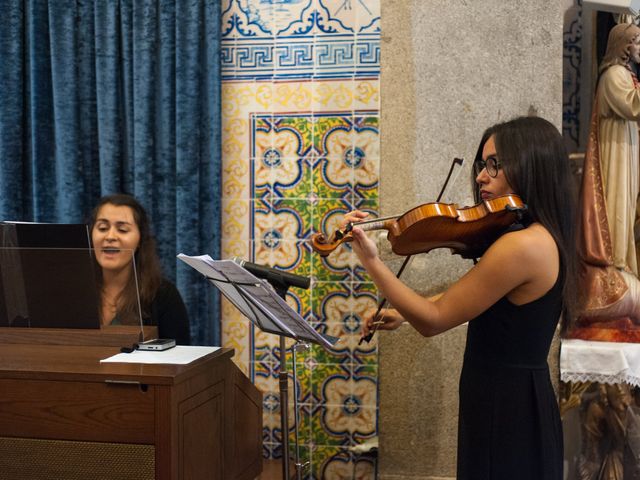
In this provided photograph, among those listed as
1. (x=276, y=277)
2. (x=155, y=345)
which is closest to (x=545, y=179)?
(x=276, y=277)

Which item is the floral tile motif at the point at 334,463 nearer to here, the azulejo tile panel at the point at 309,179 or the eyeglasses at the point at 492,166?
the azulejo tile panel at the point at 309,179

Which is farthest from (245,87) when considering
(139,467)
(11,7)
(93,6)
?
(139,467)

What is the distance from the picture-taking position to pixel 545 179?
1789mm

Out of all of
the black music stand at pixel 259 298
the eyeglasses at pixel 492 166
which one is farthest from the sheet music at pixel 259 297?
the eyeglasses at pixel 492 166

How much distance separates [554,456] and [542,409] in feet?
0.45

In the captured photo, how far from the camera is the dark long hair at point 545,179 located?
5.85 feet

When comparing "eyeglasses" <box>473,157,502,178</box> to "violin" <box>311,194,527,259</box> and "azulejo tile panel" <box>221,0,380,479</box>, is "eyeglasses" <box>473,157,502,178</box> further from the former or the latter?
"azulejo tile panel" <box>221,0,380,479</box>

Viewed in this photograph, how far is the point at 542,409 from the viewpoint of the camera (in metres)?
1.81

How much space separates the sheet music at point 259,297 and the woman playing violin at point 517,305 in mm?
233

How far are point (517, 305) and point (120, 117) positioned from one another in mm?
2192

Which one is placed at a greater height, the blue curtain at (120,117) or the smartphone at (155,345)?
the blue curtain at (120,117)

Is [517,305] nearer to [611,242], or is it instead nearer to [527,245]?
[527,245]

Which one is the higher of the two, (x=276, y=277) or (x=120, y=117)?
(x=120, y=117)

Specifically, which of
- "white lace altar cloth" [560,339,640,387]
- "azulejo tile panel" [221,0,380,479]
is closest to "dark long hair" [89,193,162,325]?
"azulejo tile panel" [221,0,380,479]
